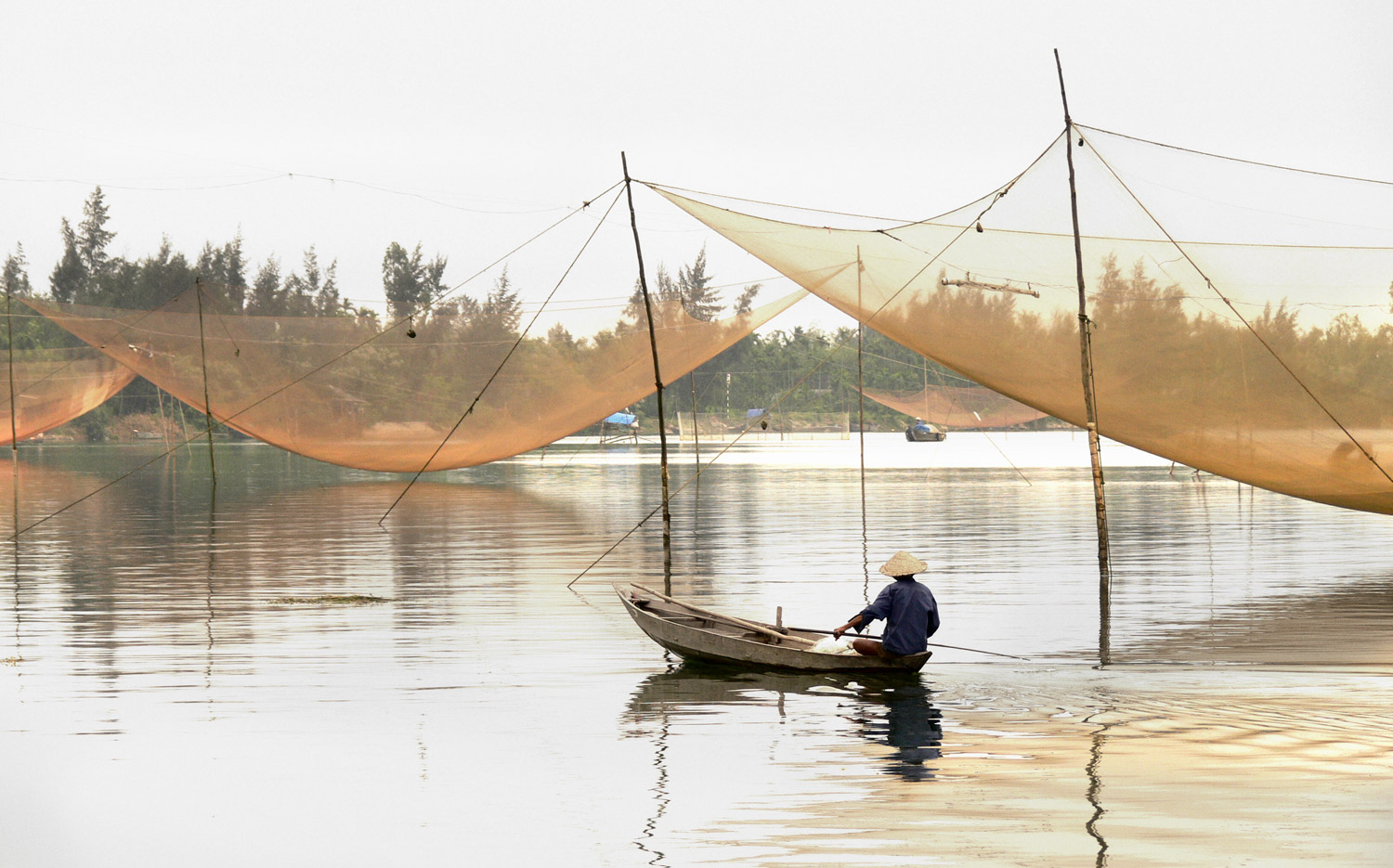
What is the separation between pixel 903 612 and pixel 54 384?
30.1 meters

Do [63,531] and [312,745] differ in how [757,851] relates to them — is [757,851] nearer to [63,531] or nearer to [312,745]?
[312,745]

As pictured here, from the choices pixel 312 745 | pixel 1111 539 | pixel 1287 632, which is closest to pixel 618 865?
pixel 312 745

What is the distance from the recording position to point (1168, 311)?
12422mm

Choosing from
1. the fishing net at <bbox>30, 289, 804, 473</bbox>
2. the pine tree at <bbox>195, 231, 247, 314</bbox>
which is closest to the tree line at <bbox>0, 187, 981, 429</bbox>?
the pine tree at <bbox>195, 231, 247, 314</bbox>

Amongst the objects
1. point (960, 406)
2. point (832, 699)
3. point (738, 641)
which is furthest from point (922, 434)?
point (832, 699)

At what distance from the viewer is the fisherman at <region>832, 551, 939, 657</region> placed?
8.59 meters

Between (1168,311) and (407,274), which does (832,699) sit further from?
(407,274)

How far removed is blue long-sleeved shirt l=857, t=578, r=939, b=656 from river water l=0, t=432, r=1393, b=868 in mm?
302

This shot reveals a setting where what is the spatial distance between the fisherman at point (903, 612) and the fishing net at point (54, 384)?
28.0m

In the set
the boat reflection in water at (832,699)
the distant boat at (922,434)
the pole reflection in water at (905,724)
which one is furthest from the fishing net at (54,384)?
the distant boat at (922,434)

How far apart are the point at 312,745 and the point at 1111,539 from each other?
529 inches

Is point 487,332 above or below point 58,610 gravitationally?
above

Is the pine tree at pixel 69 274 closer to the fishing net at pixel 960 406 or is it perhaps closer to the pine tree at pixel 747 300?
the fishing net at pixel 960 406

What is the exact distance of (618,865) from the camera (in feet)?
17.4
